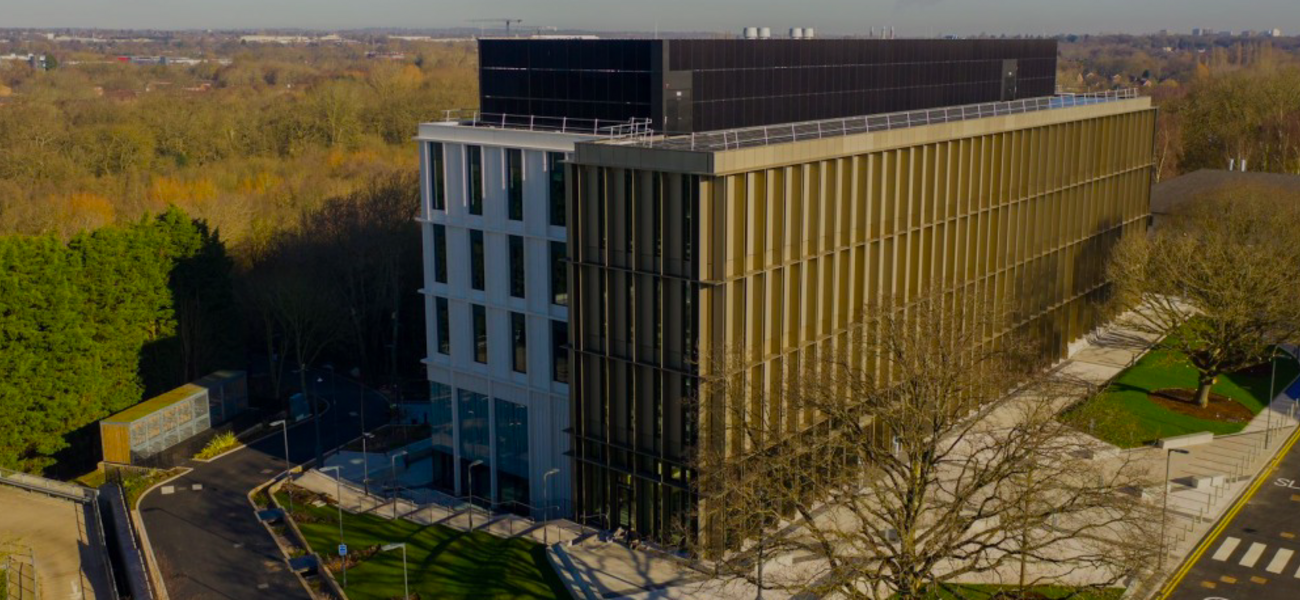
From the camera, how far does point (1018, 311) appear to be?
206 ft

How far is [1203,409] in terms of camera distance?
63.1m

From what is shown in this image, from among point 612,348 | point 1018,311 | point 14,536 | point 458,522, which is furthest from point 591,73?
point 14,536

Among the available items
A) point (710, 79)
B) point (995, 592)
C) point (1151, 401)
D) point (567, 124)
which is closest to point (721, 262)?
point (710, 79)

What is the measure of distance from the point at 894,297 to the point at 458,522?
21367mm

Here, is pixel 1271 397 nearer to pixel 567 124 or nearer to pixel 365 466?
pixel 567 124

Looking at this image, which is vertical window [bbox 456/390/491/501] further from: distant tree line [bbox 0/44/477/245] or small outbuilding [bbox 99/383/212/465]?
distant tree line [bbox 0/44/477/245]

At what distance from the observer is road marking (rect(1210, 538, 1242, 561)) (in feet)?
152

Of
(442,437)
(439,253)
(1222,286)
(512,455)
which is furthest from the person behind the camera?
(1222,286)

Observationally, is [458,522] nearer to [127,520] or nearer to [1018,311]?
[127,520]

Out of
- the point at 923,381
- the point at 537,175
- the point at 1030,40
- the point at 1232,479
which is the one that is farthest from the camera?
the point at 1030,40

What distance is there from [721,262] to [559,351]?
35.6ft

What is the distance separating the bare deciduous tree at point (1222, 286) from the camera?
6031 cm

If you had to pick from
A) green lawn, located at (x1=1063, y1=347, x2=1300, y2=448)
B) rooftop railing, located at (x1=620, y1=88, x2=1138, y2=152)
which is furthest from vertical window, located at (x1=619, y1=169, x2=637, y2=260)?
green lawn, located at (x1=1063, y1=347, x2=1300, y2=448)

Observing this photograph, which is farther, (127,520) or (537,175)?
(127,520)
